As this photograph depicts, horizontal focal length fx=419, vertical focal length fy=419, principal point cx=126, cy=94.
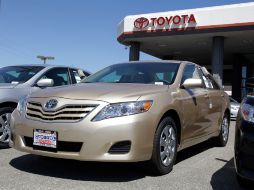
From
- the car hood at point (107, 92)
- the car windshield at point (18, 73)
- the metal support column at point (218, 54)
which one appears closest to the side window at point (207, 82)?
the car hood at point (107, 92)

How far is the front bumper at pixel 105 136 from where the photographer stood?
14.8 ft

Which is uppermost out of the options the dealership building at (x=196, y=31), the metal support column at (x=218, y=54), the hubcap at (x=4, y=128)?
the dealership building at (x=196, y=31)

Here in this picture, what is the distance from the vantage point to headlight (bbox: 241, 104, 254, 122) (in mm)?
3914

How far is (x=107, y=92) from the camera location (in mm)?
4871

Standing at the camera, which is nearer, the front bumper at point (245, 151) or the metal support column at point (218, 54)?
the front bumper at point (245, 151)

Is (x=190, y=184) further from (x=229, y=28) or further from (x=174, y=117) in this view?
(x=229, y=28)

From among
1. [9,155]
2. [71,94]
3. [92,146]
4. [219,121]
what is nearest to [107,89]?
[71,94]

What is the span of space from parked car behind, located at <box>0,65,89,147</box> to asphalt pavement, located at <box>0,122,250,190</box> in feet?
1.96

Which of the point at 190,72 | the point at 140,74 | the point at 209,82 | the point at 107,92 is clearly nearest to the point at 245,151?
the point at 107,92

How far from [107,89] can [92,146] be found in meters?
0.85

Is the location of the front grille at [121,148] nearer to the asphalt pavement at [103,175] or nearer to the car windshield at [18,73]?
the asphalt pavement at [103,175]

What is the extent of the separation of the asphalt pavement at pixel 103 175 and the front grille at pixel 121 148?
0.36 meters

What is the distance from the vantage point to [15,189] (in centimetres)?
422

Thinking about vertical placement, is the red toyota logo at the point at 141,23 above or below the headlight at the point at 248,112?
above
